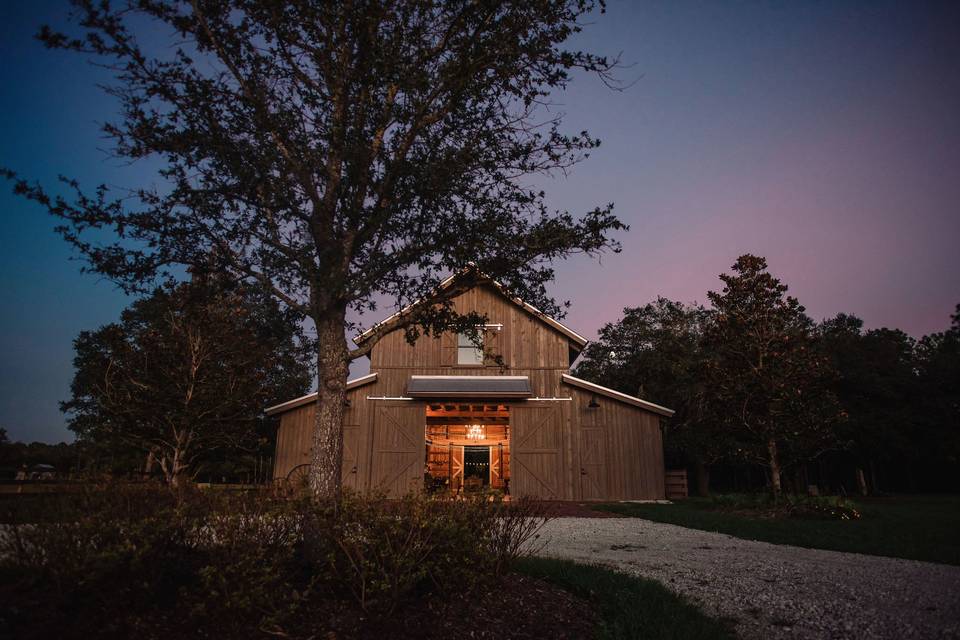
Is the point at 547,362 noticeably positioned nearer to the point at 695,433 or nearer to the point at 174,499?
the point at 695,433

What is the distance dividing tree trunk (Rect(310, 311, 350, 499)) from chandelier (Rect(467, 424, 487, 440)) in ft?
57.7

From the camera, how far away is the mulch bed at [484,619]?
11.3ft

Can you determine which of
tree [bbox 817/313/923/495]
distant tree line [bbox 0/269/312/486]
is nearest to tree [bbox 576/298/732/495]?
tree [bbox 817/313/923/495]

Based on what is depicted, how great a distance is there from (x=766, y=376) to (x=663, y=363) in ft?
46.9

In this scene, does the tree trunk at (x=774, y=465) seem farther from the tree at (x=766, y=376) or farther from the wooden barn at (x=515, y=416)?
the wooden barn at (x=515, y=416)

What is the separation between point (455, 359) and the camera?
1791 centimetres


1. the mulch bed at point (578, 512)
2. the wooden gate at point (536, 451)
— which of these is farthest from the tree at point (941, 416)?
the mulch bed at point (578, 512)

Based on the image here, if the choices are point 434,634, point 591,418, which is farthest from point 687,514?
point 434,634

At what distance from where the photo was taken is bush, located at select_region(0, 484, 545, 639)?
313 cm

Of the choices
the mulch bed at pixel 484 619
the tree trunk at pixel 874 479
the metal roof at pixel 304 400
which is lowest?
the tree trunk at pixel 874 479

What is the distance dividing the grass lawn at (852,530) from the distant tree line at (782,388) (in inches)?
91.6

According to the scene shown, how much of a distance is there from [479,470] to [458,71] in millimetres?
19831

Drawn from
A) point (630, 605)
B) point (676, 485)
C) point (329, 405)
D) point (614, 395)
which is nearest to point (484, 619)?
point (630, 605)

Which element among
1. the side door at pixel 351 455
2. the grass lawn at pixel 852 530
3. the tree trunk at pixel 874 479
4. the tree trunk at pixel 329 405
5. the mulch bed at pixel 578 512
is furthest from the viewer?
the tree trunk at pixel 874 479
